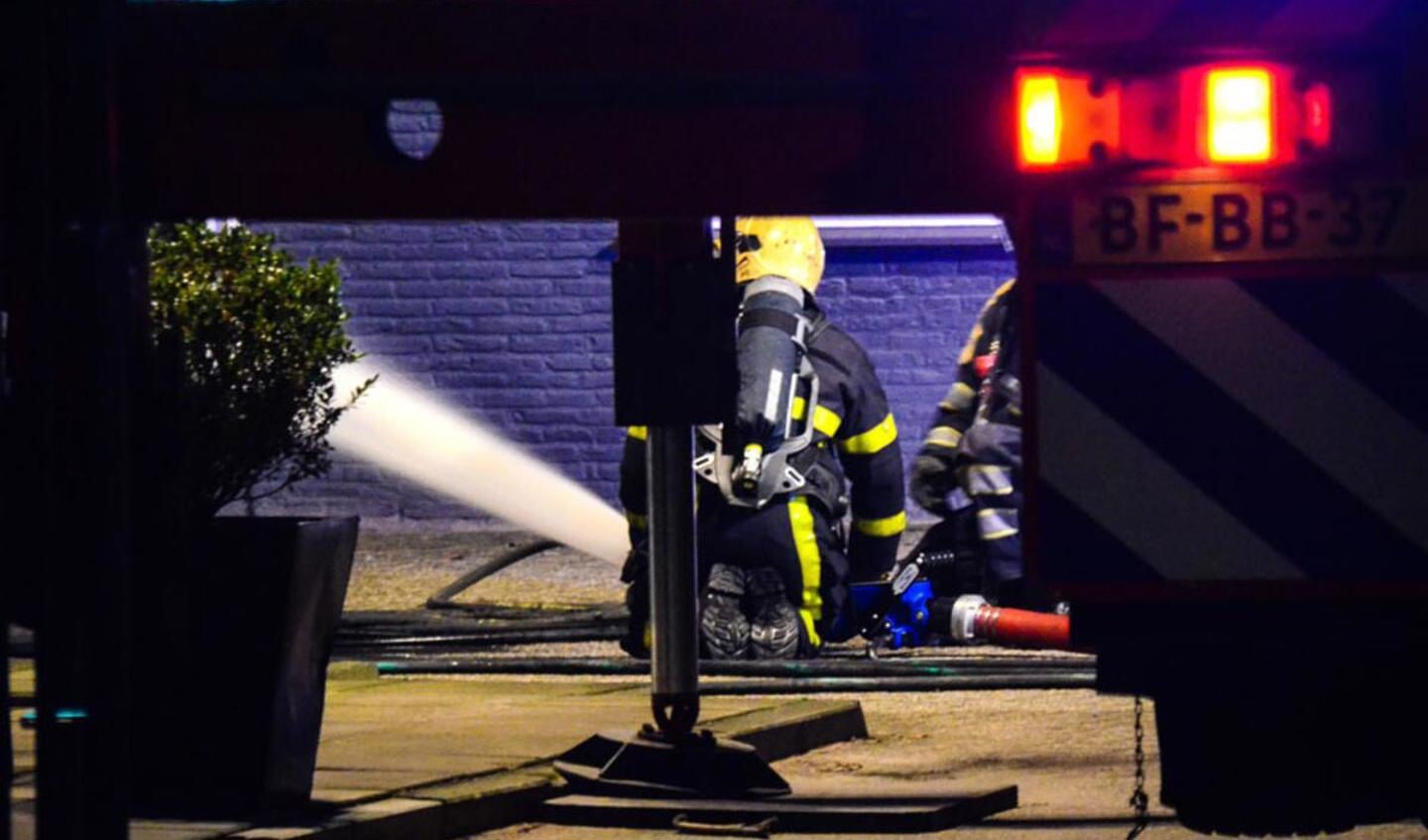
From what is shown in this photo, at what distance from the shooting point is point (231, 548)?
598cm

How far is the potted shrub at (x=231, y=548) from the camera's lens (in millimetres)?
3844

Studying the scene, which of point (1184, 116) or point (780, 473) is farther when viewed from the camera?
point (780, 473)

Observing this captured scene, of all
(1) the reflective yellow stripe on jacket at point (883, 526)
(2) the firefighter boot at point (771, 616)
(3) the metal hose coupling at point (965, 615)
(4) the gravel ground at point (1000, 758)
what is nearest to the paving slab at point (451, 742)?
(4) the gravel ground at point (1000, 758)

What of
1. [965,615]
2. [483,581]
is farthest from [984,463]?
[483,581]

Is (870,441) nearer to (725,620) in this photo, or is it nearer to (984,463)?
(984,463)

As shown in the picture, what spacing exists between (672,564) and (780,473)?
3.36 meters

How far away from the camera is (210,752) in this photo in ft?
19.4

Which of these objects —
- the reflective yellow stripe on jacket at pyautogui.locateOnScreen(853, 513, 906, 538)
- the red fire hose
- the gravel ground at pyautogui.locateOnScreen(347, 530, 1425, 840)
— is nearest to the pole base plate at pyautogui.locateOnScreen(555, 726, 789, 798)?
the gravel ground at pyautogui.locateOnScreen(347, 530, 1425, 840)

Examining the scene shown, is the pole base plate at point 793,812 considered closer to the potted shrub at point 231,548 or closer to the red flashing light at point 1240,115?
the potted shrub at point 231,548

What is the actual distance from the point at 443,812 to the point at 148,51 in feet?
8.94

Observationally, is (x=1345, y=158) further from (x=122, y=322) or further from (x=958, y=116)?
(x=122, y=322)

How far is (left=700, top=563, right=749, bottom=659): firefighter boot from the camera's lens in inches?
386

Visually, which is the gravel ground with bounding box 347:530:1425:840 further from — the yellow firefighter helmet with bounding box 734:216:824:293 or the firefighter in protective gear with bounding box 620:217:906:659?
the yellow firefighter helmet with bounding box 734:216:824:293

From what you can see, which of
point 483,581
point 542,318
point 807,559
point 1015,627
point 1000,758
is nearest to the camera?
point 1000,758
